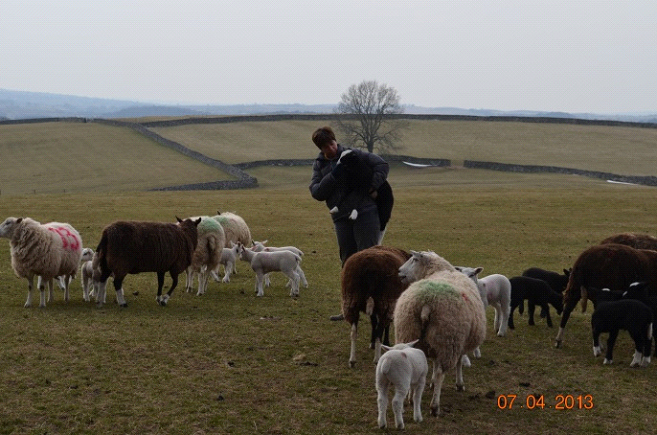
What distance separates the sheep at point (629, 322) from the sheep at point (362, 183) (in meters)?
3.39

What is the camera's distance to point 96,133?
276ft

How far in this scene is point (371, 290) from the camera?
9.80 metres

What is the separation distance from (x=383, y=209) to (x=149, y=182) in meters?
48.8

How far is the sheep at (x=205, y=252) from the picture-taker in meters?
15.5

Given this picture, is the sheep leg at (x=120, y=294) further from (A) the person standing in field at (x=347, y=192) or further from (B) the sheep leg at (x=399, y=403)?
(B) the sheep leg at (x=399, y=403)

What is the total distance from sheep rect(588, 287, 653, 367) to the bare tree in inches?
2665

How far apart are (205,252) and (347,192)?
17.5ft

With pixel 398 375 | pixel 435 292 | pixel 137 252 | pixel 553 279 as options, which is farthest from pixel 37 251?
pixel 553 279

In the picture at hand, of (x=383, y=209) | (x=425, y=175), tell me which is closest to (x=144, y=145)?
(x=425, y=175)

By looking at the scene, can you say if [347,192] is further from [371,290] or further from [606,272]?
[606,272]

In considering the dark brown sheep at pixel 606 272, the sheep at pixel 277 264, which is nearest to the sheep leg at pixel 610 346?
the dark brown sheep at pixel 606 272

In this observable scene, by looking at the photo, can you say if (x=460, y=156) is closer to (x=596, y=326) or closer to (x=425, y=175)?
(x=425, y=175)

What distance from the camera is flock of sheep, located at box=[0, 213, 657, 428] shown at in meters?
8.28

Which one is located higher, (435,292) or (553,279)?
(435,292)
